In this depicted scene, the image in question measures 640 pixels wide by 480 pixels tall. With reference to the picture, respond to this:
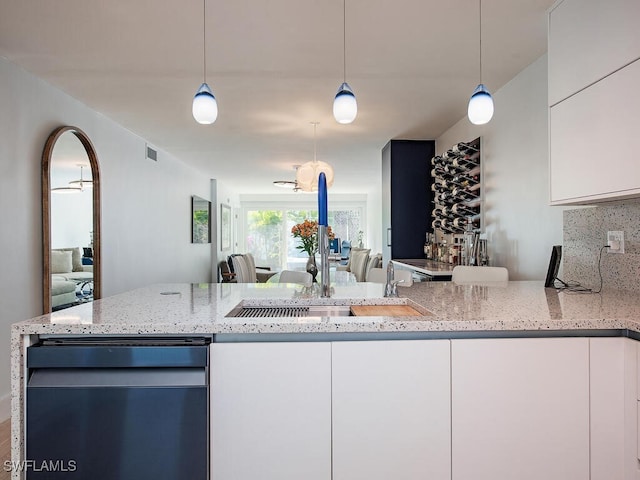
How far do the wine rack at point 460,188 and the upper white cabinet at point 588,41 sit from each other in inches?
70.0

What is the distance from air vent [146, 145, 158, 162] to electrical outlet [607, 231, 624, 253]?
4.77 metres

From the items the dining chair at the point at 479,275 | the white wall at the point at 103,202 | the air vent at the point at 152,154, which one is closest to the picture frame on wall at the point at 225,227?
the white wall at the point at 103,202

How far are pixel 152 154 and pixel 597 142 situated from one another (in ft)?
15.8

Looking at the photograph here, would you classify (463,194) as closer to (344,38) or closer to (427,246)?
(427,246)

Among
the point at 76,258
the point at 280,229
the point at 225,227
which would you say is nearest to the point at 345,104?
the point at 76,258

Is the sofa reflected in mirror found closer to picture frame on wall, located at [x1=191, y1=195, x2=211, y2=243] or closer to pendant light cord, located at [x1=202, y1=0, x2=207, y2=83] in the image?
pendant light cord, located at [x1=202, y1=0, x2=207, y2=83]

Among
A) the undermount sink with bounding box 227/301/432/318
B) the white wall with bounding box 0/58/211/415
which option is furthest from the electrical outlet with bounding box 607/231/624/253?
the white wall with bounding box 0/58/211/415

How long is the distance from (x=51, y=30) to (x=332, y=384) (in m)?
2.49

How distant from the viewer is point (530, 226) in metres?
2.94

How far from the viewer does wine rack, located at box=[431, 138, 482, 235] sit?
151 inches

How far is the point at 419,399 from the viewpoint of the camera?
129 cm

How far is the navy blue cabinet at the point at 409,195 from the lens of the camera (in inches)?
200

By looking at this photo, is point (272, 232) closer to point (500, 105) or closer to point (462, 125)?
point (462, 125)

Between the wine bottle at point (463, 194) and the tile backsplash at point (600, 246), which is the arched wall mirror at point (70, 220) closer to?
the wine bottle at point (463, 194)
